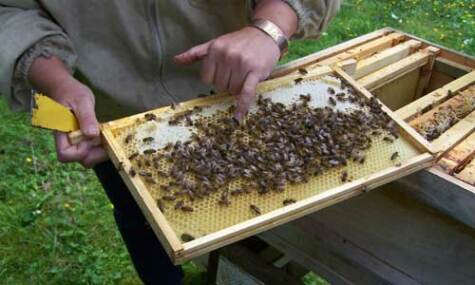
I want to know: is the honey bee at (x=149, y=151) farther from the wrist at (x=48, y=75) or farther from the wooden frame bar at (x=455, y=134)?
the wooden frame bar at (x=455, y=134)

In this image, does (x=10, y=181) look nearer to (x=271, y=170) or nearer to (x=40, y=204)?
(x=40, y=204)

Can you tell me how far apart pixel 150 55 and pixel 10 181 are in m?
2.29

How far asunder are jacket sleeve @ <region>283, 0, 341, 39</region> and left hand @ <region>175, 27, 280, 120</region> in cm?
20

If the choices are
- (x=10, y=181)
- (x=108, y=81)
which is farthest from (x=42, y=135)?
(x=108, y=81)

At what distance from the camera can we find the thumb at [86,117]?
5.40ft

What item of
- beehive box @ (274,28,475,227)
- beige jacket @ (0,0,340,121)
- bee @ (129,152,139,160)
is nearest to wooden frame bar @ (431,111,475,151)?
beehive box @ (274,28,475,227)

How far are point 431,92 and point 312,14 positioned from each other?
714 millimetres

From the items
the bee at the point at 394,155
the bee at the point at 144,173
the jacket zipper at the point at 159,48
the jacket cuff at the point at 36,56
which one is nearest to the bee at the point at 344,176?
the bee at the point at 394,155

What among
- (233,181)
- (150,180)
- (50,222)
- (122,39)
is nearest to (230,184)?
(233,181)

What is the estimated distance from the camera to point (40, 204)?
3.72 metres

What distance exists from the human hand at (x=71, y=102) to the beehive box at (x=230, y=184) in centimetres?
7

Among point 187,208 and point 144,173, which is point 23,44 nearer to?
point 144,173

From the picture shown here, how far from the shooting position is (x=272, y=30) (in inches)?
71.3

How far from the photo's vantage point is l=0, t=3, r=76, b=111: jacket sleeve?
1762 mm
